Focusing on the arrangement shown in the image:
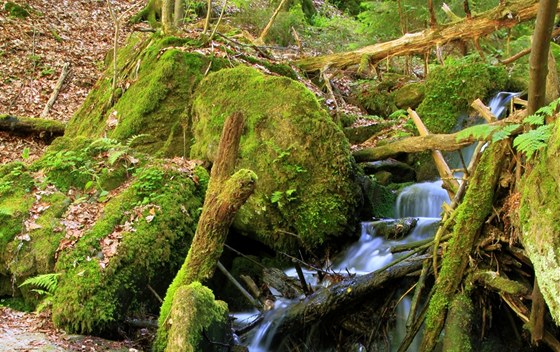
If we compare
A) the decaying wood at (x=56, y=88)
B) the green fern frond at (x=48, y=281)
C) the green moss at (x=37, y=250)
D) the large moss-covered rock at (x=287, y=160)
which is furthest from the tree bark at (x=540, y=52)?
the decaying wood at (x=56, y=88)

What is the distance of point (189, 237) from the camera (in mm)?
6398

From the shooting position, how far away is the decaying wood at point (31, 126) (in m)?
10.5

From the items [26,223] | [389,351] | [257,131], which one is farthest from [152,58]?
[389,351]

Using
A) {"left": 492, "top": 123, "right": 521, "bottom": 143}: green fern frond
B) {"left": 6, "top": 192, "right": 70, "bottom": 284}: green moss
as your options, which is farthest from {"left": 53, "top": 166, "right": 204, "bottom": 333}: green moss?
{"left": 492, "top": 123, "right": 521, "bottom": 143}: green fern frond

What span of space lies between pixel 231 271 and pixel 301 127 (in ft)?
7.20

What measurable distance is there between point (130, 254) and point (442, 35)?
753 cm

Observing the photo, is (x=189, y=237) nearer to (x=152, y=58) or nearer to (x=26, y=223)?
(x=26, y=223)

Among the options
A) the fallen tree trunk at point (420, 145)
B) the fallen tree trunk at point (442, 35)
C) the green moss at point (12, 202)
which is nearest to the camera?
the fallen tree trunk at point (420, 145)

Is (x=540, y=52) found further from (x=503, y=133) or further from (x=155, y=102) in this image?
(x=155, y=102)

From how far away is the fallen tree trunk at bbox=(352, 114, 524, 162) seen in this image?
234 inches

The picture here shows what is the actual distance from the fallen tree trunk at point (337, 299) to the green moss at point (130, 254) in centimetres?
156

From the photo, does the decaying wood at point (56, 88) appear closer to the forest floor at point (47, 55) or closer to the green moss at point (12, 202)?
the forest floor at point (47, 55)

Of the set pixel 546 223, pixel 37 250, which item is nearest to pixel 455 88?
pixel 546 223

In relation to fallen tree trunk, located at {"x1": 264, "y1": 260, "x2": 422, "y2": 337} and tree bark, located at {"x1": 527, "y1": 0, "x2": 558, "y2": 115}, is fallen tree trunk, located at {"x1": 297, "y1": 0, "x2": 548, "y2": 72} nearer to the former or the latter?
tree bark, located at {"x1": 527, "y1": 0, "x2": 558, "y2": 115}
